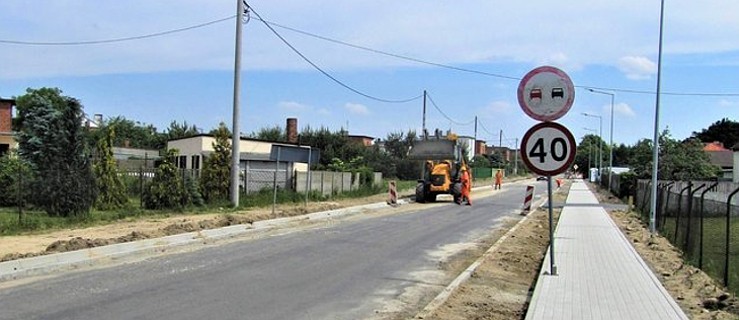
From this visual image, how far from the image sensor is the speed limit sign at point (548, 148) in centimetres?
920

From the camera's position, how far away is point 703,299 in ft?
30.5

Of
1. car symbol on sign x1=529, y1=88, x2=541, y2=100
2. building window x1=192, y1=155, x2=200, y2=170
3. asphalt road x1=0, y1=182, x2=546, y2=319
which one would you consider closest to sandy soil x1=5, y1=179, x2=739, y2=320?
asphalt road x1=0, y1=182, x2=546, y2=319

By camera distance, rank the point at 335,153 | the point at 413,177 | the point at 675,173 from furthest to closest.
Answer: the point at 413,177
the point at 335,153
the point at 675,173

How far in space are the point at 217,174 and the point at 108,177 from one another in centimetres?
429

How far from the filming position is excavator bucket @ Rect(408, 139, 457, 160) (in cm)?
3209

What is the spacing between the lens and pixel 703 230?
15.6 metres

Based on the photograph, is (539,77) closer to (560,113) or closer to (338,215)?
(560,113)

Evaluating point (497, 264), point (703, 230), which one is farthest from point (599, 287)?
point (703, 230)

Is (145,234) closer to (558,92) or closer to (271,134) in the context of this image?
(558,92)

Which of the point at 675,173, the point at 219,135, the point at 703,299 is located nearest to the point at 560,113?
the point at 703,299

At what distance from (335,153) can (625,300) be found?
5796 cm

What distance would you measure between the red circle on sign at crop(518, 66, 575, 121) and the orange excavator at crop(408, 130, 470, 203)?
22651mm

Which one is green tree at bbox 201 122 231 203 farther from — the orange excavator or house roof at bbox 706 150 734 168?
house roof at bbox 706 150 734 168

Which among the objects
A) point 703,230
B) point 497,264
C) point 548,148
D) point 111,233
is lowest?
point 111,233
